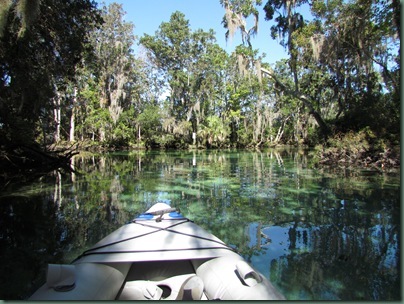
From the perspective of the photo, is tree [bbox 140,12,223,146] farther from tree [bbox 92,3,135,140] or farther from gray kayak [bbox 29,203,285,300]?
gray kayak [bbox 29,203,285,300]

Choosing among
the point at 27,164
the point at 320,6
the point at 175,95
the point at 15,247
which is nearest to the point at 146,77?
the point at 175,95

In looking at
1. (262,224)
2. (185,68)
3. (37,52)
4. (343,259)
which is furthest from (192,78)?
(343,259)

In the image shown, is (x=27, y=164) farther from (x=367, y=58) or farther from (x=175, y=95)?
(x=175, y=95)

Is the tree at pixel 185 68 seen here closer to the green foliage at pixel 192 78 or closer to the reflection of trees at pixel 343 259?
the green foliage at pixel 192 78

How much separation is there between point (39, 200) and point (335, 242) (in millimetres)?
6808

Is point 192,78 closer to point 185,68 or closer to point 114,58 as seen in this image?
point 185,68

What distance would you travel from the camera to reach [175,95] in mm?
35656

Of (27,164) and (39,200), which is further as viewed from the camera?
(27,164)

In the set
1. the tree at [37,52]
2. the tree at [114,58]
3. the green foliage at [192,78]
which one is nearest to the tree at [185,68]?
the green foliage at [192,78]

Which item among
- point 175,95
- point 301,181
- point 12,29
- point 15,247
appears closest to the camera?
point 15,247

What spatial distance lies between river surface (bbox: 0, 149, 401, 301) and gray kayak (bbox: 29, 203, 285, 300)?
0.86 m

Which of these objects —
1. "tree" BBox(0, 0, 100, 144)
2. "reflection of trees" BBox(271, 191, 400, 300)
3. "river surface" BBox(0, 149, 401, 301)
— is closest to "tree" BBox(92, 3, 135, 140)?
"tree" BBox(0, 0, 100, 144)

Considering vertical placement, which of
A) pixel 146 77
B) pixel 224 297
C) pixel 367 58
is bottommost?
pixel 224 297

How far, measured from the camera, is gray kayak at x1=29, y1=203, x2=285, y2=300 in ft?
7.98
